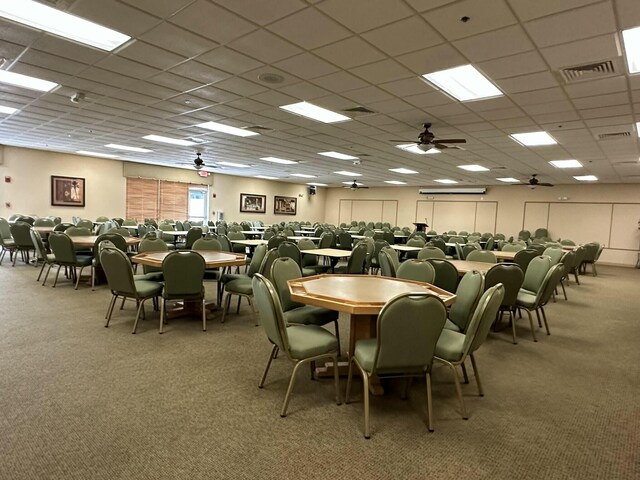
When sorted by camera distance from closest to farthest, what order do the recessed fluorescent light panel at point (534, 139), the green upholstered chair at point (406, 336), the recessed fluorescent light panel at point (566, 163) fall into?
the green upholstered chair at point (406, 336) < the recessed fluorescent light panel at point (534, 139) < the recessed fluorescent light panel at point (566, 163)

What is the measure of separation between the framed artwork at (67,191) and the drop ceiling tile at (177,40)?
1084 centimetres

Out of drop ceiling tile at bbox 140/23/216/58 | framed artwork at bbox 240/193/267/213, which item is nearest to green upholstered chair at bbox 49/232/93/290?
drop ceiling tile at bbox 140/23/216/58

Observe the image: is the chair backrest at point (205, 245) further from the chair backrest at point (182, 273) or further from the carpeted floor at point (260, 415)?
the carpeted floor at point (260, 415)

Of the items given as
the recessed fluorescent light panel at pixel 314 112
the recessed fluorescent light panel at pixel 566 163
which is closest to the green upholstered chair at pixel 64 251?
the recessed fluorescent light panel at pixel 314 112

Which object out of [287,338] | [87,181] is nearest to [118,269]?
[287,338]

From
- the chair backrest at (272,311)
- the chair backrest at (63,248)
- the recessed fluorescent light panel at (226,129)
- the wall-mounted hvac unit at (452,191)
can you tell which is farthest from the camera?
the wall-mounted hvac unit at (452,191)

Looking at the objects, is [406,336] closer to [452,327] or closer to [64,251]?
[452,327]

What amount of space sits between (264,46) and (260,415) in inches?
135

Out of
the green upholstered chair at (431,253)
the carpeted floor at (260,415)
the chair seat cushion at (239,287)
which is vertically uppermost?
the green upholstered chair at (431,253)

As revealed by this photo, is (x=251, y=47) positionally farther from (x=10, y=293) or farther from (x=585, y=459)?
(x=10, y=293)

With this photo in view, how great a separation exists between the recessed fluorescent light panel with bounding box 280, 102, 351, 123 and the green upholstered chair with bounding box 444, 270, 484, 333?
373 cm

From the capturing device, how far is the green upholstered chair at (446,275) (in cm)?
445

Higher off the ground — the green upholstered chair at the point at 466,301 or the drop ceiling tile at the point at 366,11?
the drop ceiling tile at the point at 366,11

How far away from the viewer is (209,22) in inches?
129
